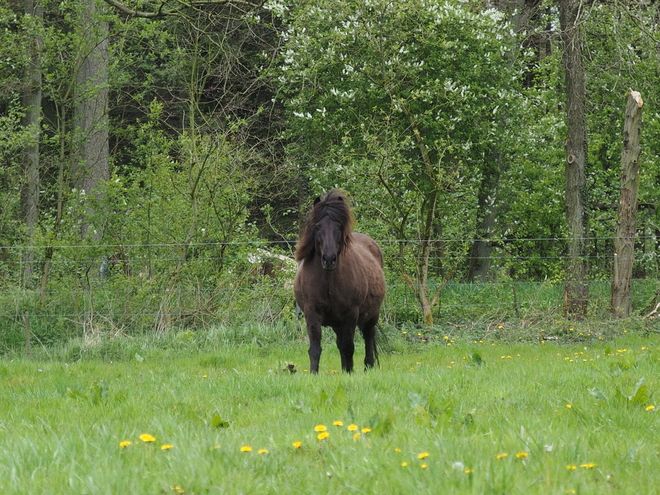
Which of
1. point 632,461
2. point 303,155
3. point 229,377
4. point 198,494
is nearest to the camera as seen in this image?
point 198,494

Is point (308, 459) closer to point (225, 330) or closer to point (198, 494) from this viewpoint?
point (198, 494)

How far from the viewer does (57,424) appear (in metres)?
5.18

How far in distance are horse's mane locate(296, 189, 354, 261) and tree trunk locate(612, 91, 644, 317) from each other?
6.57m

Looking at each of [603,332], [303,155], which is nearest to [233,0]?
[603,332]

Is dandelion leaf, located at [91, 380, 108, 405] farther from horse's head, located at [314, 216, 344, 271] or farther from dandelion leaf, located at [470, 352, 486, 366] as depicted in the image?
dandelion leaf, located at [470, 352, 486, 366]

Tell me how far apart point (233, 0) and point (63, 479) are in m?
9.83

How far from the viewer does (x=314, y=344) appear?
889 centimetres

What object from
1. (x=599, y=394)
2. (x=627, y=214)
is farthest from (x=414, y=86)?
(x=599, y=394)

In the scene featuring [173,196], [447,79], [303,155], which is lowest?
[173,196]

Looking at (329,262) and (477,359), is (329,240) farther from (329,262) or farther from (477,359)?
(477,359)

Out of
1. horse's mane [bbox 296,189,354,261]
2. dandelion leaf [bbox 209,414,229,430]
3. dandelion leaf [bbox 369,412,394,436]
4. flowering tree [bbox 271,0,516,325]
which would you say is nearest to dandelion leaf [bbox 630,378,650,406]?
dandelion leaf [bbox 369,412,394,436]

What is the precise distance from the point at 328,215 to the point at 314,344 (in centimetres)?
145

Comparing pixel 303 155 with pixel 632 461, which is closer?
pixel 632 461

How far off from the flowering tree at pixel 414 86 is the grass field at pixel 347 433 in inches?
372
